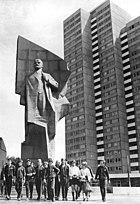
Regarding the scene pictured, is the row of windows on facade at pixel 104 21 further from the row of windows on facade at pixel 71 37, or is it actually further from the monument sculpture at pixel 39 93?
the monument sculpture at pixel 39 93

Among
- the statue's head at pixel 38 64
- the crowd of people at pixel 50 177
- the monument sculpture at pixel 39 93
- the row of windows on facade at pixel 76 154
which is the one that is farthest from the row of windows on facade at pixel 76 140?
the crowd of people at pixel 50 177

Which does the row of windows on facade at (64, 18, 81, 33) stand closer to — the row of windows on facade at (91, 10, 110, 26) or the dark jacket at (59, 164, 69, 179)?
the row of windows on facade at (91, 10, 110, 26)

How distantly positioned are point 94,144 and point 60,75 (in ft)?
190

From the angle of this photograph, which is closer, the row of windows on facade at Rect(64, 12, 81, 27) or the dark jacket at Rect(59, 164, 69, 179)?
the dark jacket at Rect(59, 164, 69, 179)

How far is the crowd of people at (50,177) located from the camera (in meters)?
10.0

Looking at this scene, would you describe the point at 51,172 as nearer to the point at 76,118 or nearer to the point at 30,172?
the point at 30,172

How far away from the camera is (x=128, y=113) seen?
7000cm

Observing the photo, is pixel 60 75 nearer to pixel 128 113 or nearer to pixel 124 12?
pixel 128 113

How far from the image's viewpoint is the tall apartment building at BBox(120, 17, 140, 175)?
2596 inches

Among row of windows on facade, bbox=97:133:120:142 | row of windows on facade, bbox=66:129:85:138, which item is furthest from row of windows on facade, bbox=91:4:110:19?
row of windows on facade, bbox=97:133:120:142

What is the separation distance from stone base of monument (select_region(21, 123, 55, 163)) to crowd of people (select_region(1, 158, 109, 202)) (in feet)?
9.87

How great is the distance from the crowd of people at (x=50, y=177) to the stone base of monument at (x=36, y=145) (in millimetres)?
3008

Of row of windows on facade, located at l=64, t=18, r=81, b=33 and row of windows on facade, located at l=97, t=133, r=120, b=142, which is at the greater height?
row of windows on facade, located at l=64, t=18, r=81, b=33

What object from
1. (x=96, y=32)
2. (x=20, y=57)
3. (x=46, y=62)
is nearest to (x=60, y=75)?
(x=46, y=62)
